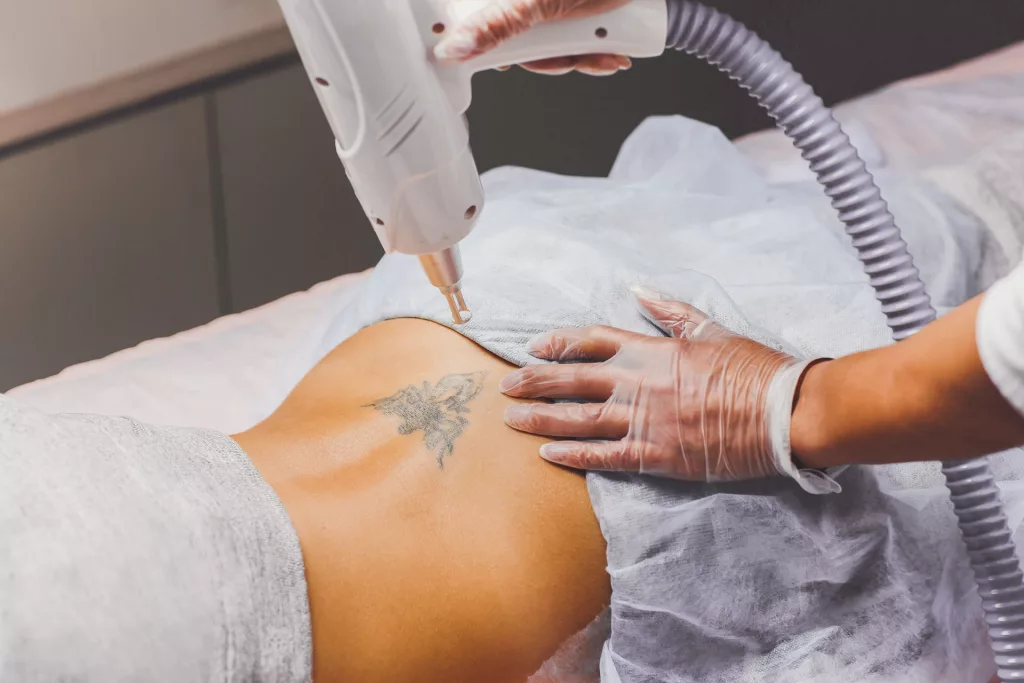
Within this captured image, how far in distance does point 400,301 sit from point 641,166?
513 mm

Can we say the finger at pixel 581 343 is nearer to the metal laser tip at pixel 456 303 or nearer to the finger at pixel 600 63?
the metal laser tip at pixel 456 303

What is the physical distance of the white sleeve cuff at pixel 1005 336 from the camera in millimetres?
501

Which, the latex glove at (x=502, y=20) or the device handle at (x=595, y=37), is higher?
the latex glove at (x=502, y=20)

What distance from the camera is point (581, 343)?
0.83 m

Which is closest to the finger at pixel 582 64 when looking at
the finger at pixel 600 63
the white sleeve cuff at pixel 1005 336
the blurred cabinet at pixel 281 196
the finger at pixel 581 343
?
the finger at pixel 600 63

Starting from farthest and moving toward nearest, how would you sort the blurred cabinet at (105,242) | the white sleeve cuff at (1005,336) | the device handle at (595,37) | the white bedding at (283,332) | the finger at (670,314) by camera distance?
the blurred cabinet at (105,242) → the white bedding at (283,332) → the finger at (670,314) → the device handle at (595,37) → the white sleeve cuff at (1005,336)

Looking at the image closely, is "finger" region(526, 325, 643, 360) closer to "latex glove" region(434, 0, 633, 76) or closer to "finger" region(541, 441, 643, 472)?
"finger" region(541, 441, 643, 472)

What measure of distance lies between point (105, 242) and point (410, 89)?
1156mm

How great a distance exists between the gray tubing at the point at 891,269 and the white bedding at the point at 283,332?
462 millimetres

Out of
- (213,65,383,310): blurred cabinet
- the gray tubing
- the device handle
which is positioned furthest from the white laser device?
(213,65,383,310): blurred cabinet

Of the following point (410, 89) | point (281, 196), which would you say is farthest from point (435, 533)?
point (281, 196)

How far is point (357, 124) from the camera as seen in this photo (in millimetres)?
580

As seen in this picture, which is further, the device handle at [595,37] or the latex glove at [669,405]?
the latex glove at [669,405]

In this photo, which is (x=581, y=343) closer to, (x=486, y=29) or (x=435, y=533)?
(x=435, y=533)
